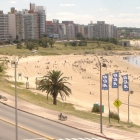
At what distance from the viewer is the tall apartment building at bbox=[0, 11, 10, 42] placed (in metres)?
186

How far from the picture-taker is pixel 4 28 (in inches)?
7436

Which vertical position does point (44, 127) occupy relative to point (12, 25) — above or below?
below

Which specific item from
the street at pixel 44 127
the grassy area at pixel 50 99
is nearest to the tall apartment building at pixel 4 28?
the grassy area at pixel 50 99

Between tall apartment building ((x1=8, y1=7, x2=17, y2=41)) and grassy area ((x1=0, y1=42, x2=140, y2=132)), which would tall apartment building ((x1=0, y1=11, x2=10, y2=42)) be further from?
grassy area ((x1=0, y1=42, x2=140, y2=132))

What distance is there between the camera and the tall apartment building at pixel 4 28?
610 ft

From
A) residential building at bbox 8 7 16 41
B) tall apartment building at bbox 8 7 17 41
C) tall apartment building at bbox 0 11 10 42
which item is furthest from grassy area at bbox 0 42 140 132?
tall apartment building at bbox 0 11 10 42

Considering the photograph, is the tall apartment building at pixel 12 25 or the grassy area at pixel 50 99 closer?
the grassy area at pixel 50 99

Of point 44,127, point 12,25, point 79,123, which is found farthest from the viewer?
point 12,25

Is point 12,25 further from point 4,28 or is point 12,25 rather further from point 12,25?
point 4,28

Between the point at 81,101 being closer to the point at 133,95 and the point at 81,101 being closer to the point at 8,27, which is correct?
the point at 133,95

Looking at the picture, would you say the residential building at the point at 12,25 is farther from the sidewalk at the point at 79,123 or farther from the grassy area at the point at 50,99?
the sidewalk at the point at 79,123

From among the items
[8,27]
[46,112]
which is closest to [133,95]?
[46,112]

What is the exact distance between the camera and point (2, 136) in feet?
87.6

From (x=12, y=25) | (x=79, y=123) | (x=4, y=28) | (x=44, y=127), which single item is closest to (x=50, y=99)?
(x=79, y=123)
